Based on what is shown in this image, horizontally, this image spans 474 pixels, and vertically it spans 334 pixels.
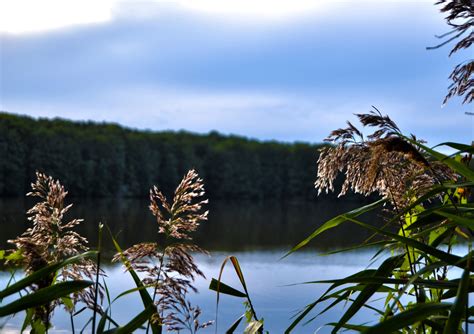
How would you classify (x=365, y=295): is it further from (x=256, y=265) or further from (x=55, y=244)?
(x=256, y=265)

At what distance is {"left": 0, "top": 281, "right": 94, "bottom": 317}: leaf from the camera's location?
3.52ft

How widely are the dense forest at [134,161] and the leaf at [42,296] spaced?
36.0 meters

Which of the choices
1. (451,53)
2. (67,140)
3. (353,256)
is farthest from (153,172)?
(451,53)

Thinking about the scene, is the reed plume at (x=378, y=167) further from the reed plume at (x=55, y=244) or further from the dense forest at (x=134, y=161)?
the dense forest at (x=134, y=161)

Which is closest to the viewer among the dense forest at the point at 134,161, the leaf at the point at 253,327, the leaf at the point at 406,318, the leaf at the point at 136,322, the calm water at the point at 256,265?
the leaf at the point at 406,318

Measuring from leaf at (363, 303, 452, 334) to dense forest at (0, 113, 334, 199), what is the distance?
119 feet

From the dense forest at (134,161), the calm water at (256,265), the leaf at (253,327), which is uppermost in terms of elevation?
the dense forest at (134,161)

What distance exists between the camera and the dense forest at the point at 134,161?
126 feet

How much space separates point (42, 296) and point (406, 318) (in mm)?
583

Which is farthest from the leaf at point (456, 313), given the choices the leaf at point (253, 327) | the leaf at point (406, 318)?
the leaf at point (253, 327)

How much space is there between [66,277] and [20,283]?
0.26 m

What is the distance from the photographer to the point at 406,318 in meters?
0.90

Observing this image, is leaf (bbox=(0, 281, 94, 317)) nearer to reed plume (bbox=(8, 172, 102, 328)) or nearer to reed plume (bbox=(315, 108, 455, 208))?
reed plume (bbox=(8, 172, 102, 328))

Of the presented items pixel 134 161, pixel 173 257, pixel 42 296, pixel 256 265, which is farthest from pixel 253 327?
pixel 134 161
